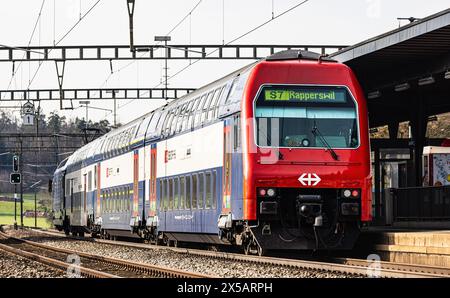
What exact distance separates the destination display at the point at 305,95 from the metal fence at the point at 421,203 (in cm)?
570

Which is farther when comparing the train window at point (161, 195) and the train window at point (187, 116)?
the train window at point (161, 195)

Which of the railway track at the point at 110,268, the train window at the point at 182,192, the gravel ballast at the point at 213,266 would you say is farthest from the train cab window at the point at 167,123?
the railway track at the point at 110,268

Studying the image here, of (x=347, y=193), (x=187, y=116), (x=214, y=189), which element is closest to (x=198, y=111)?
(x=187, y=116)

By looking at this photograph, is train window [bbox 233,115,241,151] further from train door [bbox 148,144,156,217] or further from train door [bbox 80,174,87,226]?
train door [bbox 80,174,87,226]

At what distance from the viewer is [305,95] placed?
20078 millimetres

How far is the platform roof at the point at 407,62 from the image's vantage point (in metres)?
22.7

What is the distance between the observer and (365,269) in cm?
1656

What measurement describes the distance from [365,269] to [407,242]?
3592 millimetres

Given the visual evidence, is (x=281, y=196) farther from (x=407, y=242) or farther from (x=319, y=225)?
(x=407, y=242)

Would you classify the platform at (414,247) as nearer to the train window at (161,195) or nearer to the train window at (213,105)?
the train window at (213,105)

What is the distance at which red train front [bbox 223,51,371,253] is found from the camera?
19.5 meters

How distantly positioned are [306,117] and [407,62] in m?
7.96

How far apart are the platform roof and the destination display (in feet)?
9.90
